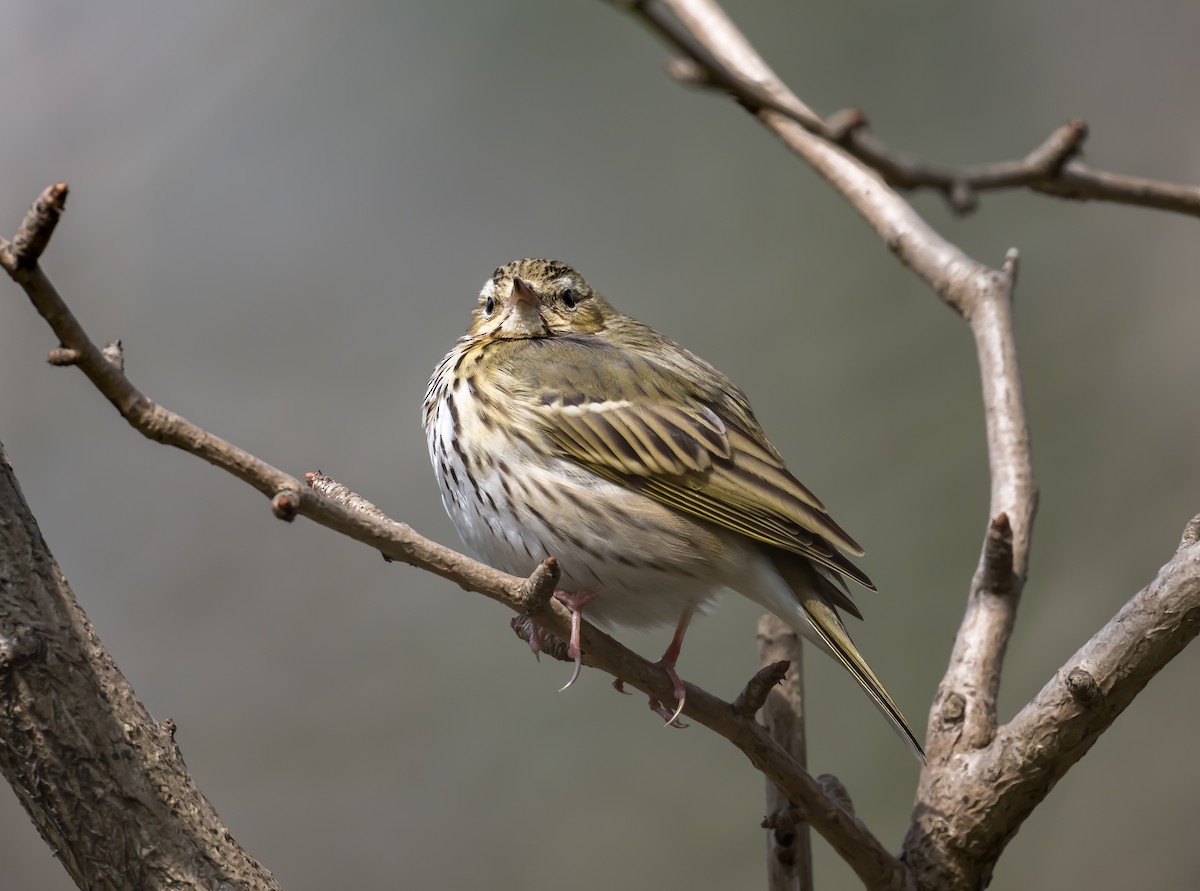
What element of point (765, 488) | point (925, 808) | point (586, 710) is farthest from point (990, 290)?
point (586, 710)

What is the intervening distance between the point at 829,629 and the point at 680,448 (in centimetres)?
68

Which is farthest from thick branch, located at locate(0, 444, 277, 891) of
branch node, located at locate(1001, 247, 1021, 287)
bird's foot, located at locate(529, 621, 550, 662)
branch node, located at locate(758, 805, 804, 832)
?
branch node, located at locate(1001, 247, 1021, 287)

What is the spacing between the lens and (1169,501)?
20.0ft

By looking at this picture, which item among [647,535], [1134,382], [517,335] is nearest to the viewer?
[647,535]

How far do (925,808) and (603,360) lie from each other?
5.37ft

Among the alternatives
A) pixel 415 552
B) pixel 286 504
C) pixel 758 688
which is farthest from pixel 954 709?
pixel 286 504

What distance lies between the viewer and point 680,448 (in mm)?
3764

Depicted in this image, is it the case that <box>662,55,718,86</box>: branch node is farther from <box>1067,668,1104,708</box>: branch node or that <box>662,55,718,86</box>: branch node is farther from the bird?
the bird

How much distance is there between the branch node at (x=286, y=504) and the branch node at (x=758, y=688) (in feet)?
3.72

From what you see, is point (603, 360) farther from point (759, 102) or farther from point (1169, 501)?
point (1169, 501)

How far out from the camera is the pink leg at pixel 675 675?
9.61 feet

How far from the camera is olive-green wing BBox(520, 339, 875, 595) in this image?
3559 millimetres

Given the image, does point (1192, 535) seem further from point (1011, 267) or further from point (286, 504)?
point (286, 504)

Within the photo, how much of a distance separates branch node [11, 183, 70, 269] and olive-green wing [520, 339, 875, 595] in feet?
6.55
